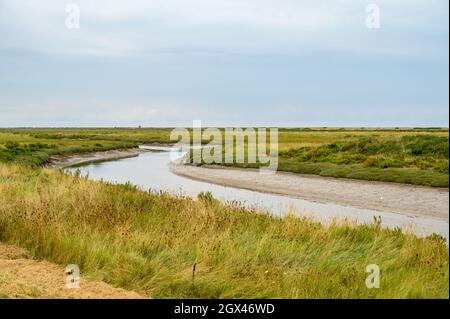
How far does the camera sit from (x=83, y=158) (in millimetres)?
53281

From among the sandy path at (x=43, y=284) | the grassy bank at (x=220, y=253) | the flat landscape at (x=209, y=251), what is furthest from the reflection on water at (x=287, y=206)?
the sandy path at (x=43, y=284)

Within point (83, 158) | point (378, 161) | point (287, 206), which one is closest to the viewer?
point (287, 206)

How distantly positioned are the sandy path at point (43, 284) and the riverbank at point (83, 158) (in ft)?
117

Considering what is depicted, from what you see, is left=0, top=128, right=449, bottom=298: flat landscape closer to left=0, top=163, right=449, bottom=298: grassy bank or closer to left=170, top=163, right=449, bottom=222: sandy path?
left=0, top=163, right=449, bottom=298: grassy bank

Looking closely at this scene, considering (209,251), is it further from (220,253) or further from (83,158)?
(83,158)

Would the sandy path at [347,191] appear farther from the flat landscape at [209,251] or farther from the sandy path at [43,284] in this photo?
the sandy path at [43,284]

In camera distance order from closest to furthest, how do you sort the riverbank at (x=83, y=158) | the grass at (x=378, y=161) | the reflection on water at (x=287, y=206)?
the reflection on water at (x=287, y=206)
the grass at (x=378, y=161)
the riverbank at (x=83, y=158)

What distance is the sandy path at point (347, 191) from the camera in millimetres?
20594

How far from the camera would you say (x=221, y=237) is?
8766 mm

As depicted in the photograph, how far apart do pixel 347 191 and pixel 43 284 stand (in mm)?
20443

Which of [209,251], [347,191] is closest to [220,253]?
[209,251]

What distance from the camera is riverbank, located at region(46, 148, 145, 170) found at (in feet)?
150

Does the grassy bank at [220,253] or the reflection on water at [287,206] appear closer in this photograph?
the grassy bank at [220,253]
